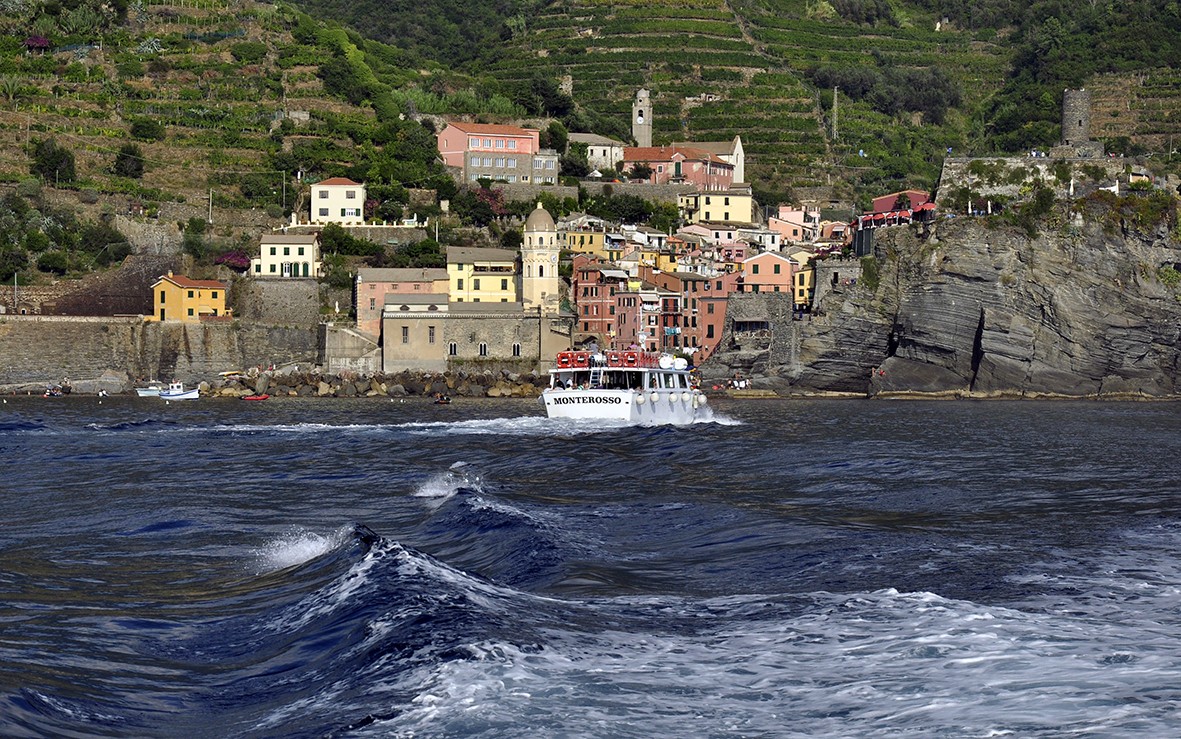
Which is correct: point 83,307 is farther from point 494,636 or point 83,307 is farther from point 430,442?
point 494,636

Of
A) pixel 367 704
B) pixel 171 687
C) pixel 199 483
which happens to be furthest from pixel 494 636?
pixel 199 483

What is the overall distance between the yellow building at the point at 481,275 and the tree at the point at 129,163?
18206 millimetres

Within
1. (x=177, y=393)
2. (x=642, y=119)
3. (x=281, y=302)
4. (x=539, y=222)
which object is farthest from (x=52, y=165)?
(x=642, y=119)

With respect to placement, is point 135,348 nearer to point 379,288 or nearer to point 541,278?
point 379,288

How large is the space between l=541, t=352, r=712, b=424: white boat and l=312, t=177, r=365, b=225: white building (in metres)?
27.9

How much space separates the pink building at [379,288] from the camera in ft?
229

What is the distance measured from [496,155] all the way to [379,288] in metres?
20.2

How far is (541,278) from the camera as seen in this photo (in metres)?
72.4

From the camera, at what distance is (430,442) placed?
1654 inches

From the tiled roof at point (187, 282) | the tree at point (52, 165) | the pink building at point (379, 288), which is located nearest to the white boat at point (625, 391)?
the pink building at point (379, 288)

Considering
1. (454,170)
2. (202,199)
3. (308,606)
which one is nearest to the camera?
(308,606)

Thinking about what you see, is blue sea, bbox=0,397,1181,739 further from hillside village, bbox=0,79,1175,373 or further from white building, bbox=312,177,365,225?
white building, bbox=312,177,365,225

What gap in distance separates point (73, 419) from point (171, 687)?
37.4 metres

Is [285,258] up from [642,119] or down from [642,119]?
down
